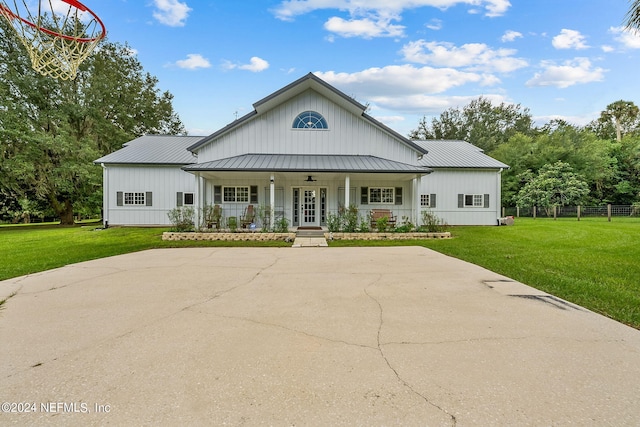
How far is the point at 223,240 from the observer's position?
11.8 meters

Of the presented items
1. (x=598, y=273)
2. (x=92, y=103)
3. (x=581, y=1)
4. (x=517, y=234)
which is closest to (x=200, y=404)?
(x=598, y=273)

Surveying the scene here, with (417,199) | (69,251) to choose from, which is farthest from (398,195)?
(69,251)

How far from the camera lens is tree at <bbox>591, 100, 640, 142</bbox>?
4084 centimetres

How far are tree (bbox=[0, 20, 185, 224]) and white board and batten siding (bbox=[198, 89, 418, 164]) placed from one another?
1197 cm

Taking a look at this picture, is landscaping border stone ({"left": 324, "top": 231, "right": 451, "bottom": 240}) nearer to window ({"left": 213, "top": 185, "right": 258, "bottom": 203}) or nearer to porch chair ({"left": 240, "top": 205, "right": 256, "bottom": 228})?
porch chair ({"left": 240, "top": 205, "right": 256, "bottom": 228})

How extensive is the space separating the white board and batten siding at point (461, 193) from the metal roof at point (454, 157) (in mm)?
410

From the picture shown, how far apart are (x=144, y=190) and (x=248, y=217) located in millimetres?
7957

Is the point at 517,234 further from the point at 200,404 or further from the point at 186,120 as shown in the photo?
the point at 186,120

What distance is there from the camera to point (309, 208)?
15.5 meters

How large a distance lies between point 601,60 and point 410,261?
2297 cm

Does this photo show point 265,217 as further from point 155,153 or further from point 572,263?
point 572,263

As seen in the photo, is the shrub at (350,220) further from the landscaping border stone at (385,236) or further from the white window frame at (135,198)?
the white window frame at (135,198)

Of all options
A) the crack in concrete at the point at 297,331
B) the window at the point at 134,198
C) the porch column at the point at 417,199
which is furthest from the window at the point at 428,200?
the window at the point at 134,198

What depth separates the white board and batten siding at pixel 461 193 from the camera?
58.7 feet
